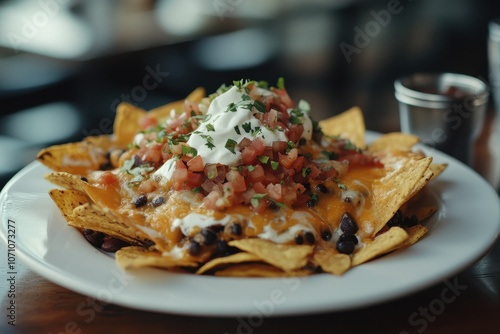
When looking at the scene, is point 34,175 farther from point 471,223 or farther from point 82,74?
point 82,74

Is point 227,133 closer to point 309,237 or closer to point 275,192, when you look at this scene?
point 275,192

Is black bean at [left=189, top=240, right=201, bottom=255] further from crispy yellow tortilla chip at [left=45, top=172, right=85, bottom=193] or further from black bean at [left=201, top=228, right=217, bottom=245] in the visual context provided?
crispy yellow tortilla chip at [left=45, top=172, right=85, bottom=193]

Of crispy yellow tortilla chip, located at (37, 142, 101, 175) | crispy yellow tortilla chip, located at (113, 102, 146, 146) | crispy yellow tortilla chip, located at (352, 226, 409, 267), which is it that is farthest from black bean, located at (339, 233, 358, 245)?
crispy yellow tortilla chip, located at (113, 102, 146, 146)

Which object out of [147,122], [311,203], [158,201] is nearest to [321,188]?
[311,203]

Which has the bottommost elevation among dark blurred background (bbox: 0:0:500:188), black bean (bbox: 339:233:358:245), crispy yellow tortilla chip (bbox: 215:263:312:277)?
dark blurred background (bbox: 0:0:500:188)

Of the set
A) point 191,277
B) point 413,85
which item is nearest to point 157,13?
point 413,85

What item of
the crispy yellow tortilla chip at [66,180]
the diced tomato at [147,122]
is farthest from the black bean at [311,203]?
the diced tomato at [147,122]
